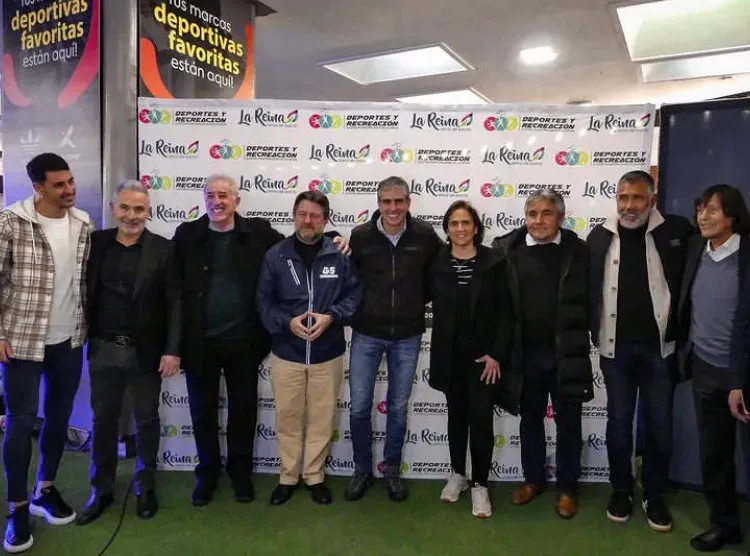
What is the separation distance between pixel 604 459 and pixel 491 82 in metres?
4.83

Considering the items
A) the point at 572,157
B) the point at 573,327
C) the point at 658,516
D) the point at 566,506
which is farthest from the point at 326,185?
the point at 658,516

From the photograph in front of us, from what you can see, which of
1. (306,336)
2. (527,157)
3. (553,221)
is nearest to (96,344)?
(306,336)

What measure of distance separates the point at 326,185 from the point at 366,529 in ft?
6.16

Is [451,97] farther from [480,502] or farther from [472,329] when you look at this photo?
[480,502]

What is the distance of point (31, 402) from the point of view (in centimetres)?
250

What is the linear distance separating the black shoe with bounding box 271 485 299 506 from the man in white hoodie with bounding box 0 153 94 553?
1.11 metres

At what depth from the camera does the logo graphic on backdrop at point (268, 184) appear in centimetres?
325

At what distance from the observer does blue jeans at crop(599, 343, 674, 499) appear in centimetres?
268

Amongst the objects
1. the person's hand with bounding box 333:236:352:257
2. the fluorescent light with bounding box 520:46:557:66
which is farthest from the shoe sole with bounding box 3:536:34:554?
the fluorescent light with bounding box 520:46:557:66

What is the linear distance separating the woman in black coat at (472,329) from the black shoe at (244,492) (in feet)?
3.78

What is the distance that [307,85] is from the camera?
268 inches

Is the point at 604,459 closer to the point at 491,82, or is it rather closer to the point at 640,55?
the point at 640,55

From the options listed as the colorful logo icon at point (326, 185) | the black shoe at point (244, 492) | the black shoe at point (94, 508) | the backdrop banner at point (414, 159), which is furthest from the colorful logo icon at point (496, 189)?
the black shoe at point (94, 508)

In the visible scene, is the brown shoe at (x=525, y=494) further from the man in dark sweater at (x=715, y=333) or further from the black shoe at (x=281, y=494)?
the black shoe at (x=281, y=494)
